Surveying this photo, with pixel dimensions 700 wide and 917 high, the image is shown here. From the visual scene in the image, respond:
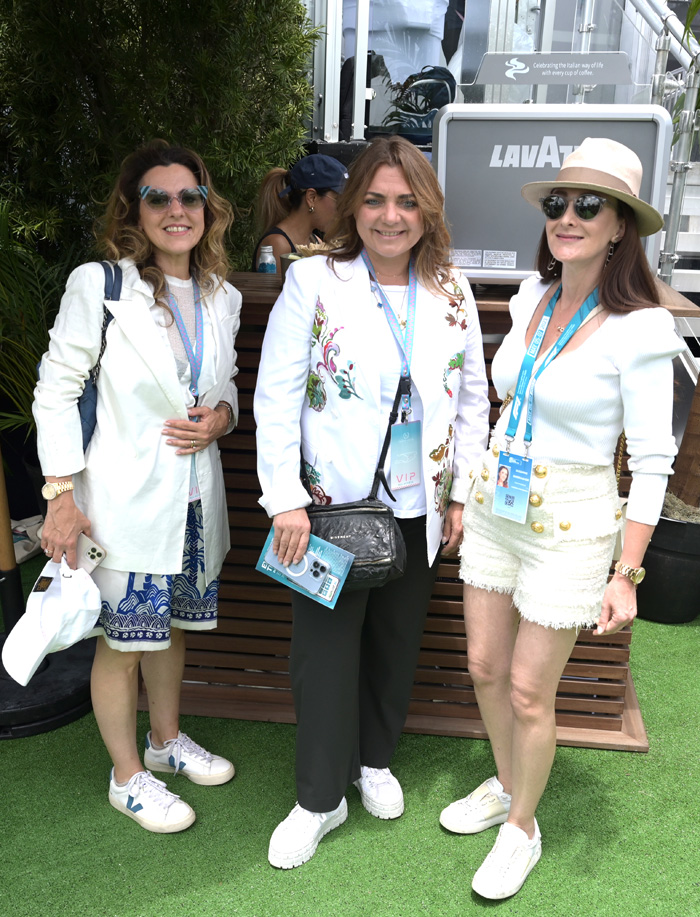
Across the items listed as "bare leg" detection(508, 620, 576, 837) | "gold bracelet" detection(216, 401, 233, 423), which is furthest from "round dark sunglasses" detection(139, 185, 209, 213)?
"bare leg" detection(508, 620, 576, 837)

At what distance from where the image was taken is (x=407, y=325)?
6.77ft

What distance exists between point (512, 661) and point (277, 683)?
1137mm

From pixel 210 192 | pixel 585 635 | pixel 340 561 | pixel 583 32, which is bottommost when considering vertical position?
pixel 585 635

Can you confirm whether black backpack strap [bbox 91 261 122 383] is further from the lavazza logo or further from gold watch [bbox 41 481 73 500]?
the lavazza logo

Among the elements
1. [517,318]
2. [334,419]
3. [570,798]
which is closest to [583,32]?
[517,318]

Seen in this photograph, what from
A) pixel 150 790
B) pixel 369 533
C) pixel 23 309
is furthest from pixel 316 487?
pixel 23 309

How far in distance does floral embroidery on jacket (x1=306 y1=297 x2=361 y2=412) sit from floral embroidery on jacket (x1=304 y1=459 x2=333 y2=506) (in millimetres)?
167

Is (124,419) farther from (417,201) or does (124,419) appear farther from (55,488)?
(417,201)

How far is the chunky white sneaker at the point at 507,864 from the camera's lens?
218 centimetres

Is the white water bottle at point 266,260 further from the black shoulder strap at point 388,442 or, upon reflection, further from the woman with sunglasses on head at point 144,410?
the black shoulder strap at point 388,442

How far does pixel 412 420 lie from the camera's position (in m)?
2.10

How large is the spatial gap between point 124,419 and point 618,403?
3.87ft

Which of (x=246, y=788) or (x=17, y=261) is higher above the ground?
(x=17, y=261)

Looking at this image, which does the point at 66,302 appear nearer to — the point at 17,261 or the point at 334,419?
the point at 334,419
